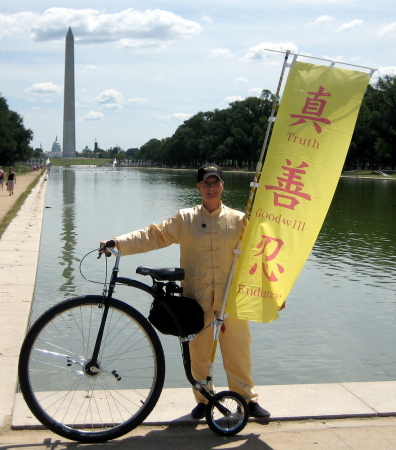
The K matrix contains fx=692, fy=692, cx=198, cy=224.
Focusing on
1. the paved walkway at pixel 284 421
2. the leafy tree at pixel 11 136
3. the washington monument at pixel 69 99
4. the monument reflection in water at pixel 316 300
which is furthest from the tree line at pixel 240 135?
the paved walkway at pixel 284 421

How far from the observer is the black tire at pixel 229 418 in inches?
168

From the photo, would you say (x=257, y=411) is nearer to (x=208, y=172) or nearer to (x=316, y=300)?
(x=208, y=172)

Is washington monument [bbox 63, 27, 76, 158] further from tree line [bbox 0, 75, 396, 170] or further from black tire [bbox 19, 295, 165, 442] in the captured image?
black tire [bbox 19, 295, 165, 442]

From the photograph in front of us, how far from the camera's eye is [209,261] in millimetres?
4535

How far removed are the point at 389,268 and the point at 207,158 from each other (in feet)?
441

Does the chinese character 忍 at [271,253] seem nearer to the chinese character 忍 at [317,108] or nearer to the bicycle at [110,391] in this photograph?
the bicycle at [110,391]

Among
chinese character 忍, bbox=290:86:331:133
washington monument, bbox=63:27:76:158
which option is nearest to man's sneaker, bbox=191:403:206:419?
chinese character 忍, bbox=290:86:331:133

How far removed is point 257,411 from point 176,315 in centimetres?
83

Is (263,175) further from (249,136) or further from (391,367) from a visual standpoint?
(249,136)

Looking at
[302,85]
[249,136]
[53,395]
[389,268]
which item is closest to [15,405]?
[53,395]

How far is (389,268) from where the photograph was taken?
1368cm

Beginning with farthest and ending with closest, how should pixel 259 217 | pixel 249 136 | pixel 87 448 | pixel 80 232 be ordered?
pixel 249 136 < pixel 80 232 < pixel 259 217 < pixel 87 448

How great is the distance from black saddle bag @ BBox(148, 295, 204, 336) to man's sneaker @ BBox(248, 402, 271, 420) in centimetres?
64

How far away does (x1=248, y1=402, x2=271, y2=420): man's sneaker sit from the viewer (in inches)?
176
